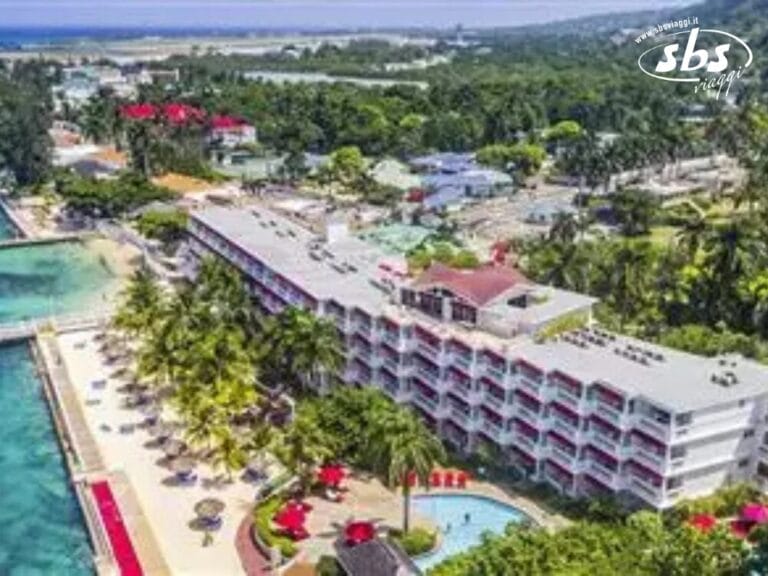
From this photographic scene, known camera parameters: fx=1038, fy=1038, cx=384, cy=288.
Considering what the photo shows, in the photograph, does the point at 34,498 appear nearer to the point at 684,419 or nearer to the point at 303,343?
the point at 303,343

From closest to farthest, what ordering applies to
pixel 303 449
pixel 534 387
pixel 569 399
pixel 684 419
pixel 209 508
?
pixel 684 419 < pixel 209 508 < pixel 303 449 < pixel 569 399 < pixel 534 387

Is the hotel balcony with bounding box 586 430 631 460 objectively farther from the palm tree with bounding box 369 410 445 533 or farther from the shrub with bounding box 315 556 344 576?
the shrub with bounding box 315 556 344 576

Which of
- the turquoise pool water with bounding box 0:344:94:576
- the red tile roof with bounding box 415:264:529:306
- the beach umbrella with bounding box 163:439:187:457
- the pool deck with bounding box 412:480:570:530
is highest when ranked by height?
the red tile roof with bounding box 415:264:529:306

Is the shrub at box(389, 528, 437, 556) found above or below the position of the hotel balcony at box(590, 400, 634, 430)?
below

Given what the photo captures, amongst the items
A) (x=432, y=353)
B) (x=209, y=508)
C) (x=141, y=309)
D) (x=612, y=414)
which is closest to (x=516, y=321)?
(x=432, y=353)

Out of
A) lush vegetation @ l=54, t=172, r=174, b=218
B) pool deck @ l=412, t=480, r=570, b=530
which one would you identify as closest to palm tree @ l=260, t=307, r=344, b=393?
pool deck @ l=412, t=480, r=570, b=530

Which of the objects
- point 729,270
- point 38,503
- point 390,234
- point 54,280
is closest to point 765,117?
point 390,234
